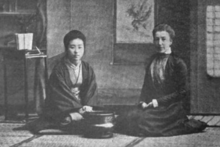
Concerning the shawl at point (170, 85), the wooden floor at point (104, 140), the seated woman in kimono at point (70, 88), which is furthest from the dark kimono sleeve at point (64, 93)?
the shawl at point (170, 85)

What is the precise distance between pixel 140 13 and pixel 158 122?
91cm

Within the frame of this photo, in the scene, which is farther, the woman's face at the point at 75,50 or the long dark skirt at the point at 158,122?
the woman's face at the point at 75,50

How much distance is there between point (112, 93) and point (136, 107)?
0.23m

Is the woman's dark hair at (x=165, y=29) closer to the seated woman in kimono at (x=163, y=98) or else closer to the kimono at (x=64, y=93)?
the seated woman in kimono at (x=163, y=98)

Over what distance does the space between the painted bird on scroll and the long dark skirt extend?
694mm

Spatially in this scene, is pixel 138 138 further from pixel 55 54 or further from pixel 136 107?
pixel 55 54

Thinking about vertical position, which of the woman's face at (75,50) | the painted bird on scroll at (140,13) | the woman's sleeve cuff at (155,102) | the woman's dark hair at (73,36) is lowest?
the woman's sleeve cuff at (155,102)

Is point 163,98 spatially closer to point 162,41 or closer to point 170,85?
point 170,85

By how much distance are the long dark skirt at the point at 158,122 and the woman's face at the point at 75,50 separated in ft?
2.00

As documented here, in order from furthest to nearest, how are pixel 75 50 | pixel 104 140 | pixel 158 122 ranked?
pixel 75 50 < pixel 158 122 < pixel 104 140

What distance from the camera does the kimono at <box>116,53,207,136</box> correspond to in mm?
4598

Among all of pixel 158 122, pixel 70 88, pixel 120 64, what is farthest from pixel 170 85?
pixel 70 88

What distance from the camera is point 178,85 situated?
4.68m

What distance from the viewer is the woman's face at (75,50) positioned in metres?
4.70
